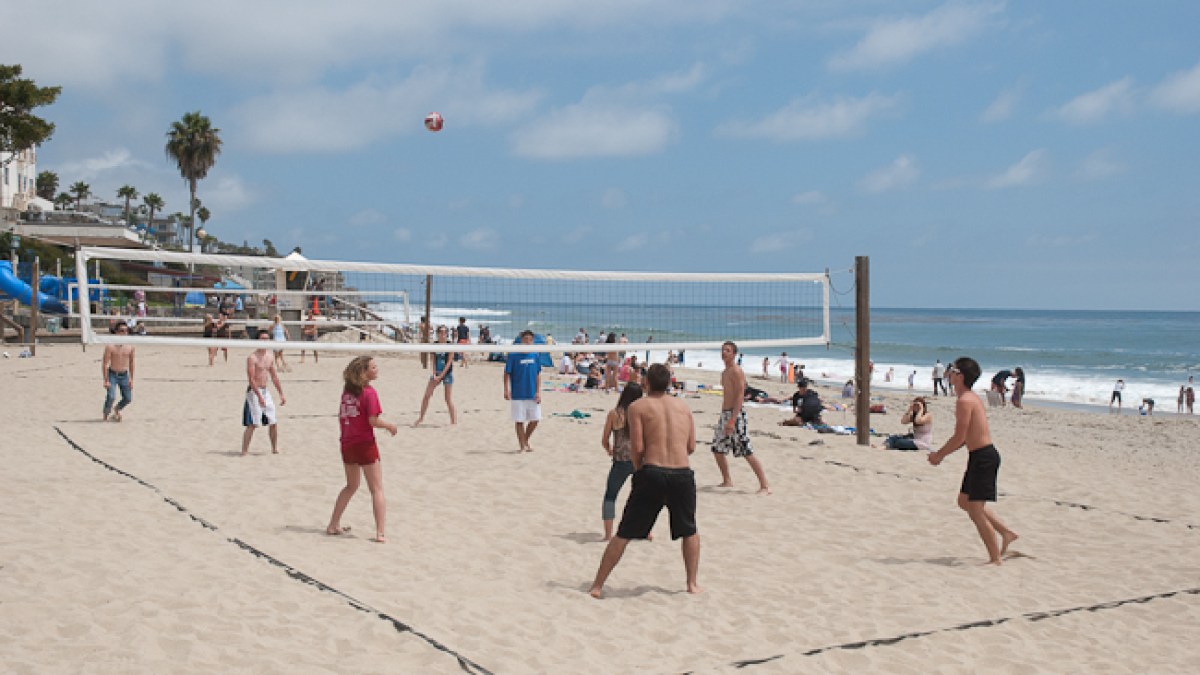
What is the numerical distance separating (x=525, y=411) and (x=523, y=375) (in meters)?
0.44

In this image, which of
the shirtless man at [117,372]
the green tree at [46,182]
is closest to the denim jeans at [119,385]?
the shirtless man at [117,372]

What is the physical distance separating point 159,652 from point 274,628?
1.78ft

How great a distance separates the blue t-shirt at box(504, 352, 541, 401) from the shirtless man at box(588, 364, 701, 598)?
464cm

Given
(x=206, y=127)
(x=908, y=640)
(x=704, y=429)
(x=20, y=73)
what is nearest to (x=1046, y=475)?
(x=704, y=429)

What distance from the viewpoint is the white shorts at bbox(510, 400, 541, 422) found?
33.4 feet

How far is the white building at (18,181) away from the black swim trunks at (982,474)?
52.3 m

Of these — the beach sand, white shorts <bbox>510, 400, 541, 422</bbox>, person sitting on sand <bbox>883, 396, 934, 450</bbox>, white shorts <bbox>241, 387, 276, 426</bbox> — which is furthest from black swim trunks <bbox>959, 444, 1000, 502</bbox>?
white shorts <bbox>241, 387, 276, 426</bbox>

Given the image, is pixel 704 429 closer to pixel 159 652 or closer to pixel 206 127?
pixel 159 652

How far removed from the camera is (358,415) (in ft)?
20.5

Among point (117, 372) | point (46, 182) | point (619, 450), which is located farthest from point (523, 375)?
point (46, 182)

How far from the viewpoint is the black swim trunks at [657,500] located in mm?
5234

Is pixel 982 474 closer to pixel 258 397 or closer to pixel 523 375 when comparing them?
pixel 523 375

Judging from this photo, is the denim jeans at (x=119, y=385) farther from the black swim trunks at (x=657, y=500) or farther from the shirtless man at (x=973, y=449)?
the shirtless man at (x=973, y=449)

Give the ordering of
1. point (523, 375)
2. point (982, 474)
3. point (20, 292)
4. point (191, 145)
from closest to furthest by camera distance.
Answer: point (982, 474), point (523, 375), point (20, 292), point (191, 145)
